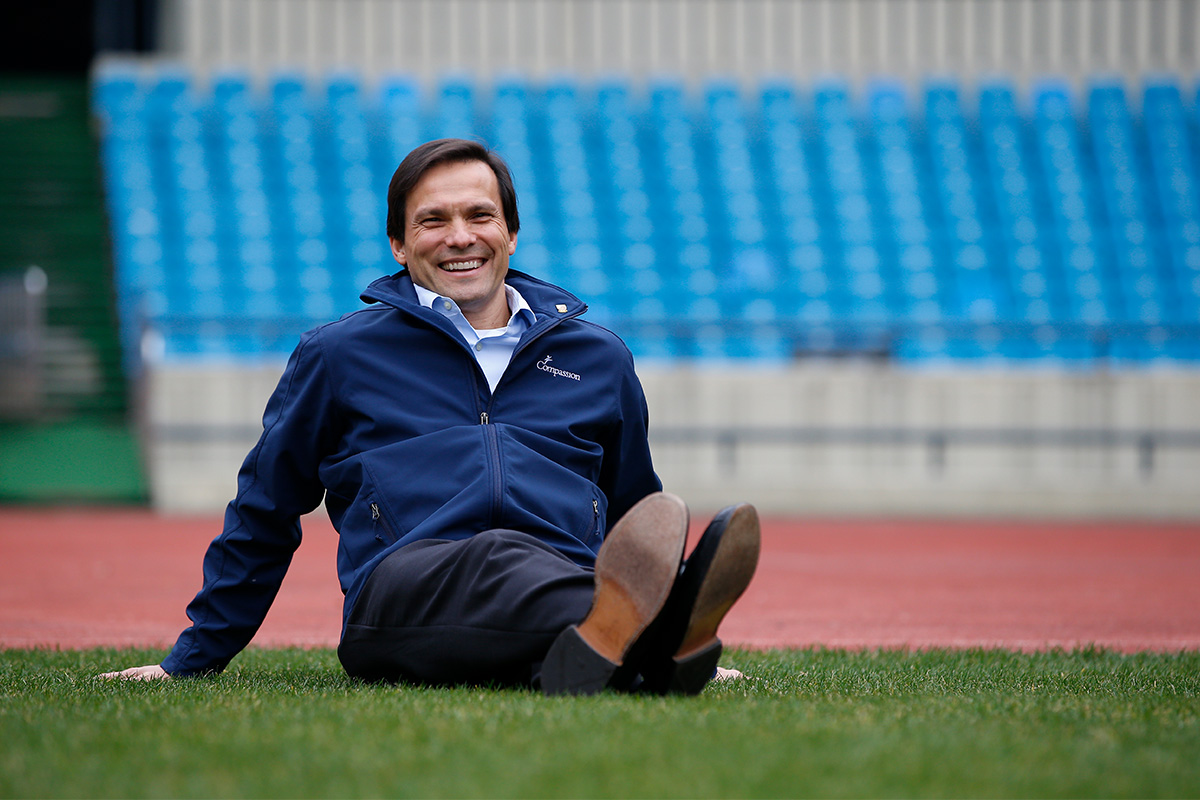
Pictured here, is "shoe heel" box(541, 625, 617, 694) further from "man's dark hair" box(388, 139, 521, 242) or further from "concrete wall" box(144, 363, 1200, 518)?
"concrete wall" box(144, 363, 1200, 518)

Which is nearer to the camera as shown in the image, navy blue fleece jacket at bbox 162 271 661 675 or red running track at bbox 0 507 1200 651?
navy blue fleece jacket at bbox 162 271 661 675

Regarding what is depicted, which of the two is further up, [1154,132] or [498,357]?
[1154,132]

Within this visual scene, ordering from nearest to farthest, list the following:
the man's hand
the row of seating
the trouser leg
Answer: the trouser leg → the man's hand → the row of seating

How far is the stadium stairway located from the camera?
1270 cm

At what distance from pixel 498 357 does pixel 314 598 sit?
3569mm

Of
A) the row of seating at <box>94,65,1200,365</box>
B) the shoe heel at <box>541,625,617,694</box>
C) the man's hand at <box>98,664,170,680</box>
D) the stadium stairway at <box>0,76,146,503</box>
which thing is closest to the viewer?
the shoe heel at <box>541,625,617,694</box>

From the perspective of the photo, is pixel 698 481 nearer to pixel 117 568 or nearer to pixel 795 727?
pixel 117 568

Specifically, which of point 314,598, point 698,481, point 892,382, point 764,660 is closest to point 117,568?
point 314,598

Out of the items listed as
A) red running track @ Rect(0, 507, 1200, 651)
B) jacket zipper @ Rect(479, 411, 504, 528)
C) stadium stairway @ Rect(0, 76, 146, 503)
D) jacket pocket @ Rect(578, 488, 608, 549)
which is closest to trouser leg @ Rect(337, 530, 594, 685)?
jacket zipper @ Rect(479, 411, 504, 528)

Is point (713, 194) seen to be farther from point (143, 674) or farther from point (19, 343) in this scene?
point (143, 674)

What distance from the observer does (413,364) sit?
3.51m

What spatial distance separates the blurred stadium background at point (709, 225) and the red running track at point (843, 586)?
4.17 ft

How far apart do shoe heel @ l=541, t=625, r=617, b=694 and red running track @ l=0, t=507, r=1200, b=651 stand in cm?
205

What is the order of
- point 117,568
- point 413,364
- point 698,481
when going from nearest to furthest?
point 413,364
point 117,568
point 698,481
